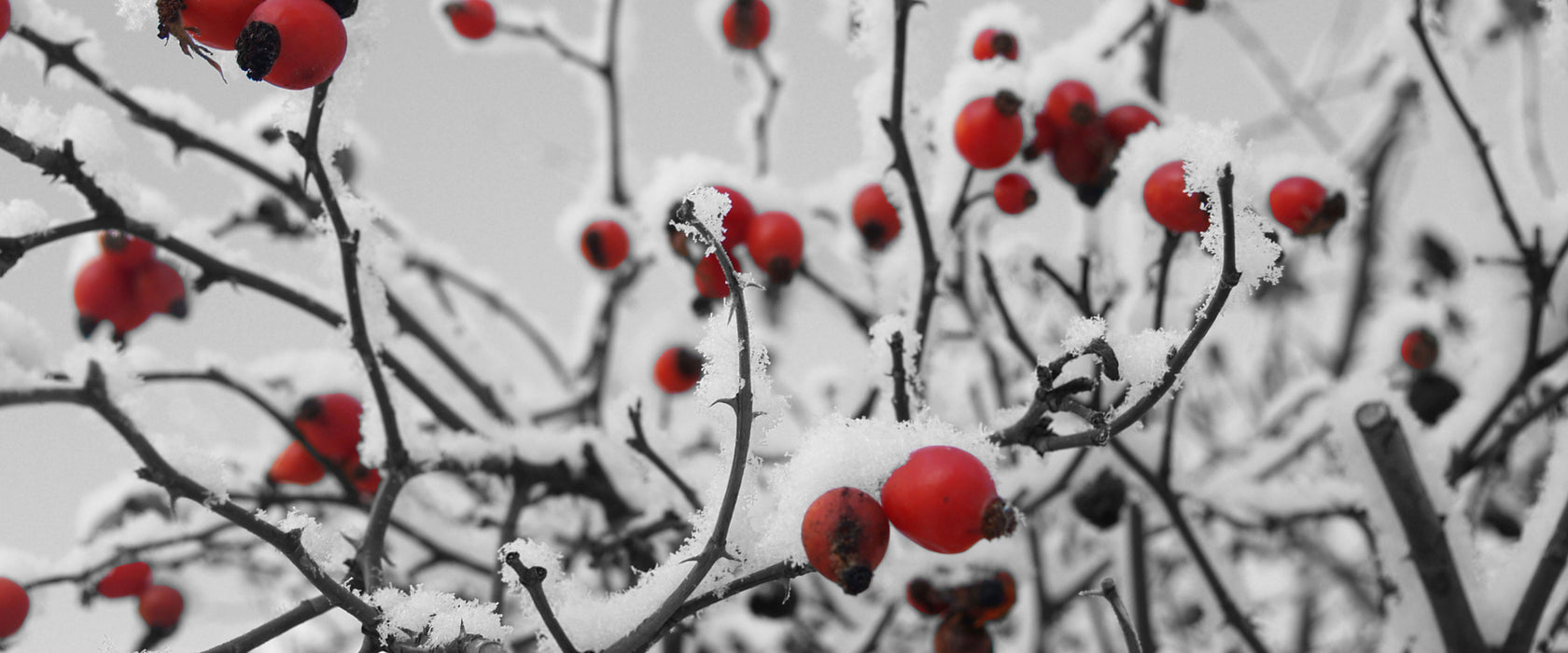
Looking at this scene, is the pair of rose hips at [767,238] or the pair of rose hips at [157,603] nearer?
the pair of rose hips at [767,238]

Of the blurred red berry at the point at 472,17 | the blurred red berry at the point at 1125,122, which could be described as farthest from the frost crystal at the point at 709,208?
the blurred red berry at the point at 472,17

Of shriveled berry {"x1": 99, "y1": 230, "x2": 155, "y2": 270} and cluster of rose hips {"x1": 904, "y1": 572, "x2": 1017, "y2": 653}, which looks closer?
cluster of rose hips {"x1": 904, "y1": 572, "x2": 1017, "y2": 653}

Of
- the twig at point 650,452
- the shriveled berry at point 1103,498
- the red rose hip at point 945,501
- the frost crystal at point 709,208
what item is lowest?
the red rose hip at point 945,501

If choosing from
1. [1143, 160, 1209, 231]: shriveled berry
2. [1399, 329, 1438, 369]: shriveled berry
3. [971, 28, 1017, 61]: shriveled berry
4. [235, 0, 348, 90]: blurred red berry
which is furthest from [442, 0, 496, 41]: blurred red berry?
[1399, 329, 1438, 369]: shriveled berry

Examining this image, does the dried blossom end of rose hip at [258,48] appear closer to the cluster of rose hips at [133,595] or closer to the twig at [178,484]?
the twig at [178,484]

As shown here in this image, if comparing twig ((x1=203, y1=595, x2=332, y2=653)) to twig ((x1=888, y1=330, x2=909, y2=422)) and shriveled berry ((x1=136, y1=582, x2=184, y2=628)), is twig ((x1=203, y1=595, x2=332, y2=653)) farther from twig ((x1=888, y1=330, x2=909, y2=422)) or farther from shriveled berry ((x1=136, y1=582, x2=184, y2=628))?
shriveled berry ((x1=136, y1=582, x2=184, y2=628))

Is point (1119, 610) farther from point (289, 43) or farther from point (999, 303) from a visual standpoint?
point (289, 43)

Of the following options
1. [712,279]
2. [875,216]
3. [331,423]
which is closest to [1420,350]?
[875,216]
